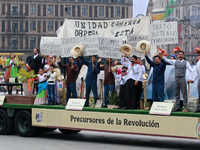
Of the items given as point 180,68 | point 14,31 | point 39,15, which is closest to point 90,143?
point 180,68

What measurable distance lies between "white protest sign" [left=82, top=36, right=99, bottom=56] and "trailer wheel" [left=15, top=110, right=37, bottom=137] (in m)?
2.91

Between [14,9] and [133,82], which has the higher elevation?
[14,9]

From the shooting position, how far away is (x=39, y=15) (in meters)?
82.7

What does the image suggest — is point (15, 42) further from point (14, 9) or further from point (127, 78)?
point (127, 78)

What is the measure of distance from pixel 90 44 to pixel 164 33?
236 centimetres

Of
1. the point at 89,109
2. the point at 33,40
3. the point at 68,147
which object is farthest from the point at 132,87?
the point at 33,40

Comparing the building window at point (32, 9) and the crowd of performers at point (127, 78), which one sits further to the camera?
the building window at point (32, 9)

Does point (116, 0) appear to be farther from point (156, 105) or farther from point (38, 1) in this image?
point (156, 105)

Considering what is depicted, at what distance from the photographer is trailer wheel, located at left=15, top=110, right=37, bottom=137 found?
11.5 m

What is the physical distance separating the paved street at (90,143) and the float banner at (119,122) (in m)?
0.51

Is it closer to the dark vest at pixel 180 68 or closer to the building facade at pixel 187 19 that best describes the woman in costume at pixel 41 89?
the dark vest at pixel 180 68

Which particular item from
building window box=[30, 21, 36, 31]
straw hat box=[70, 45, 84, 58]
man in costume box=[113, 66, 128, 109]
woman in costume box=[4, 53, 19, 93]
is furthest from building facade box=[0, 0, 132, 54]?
man in costume box=[113, 66, 128, 109]

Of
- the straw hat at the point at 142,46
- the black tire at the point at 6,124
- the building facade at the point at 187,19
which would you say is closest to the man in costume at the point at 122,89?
the straw hat at the point at 142,46

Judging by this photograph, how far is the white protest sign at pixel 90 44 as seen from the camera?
35.9ft
